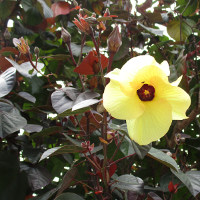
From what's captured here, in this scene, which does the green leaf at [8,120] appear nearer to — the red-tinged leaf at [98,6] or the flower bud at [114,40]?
the flower bud at [114,40]

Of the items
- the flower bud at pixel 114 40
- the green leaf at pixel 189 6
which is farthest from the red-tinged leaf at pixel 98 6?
the flower bud at pixel 114 40

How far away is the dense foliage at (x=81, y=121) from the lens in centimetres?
65

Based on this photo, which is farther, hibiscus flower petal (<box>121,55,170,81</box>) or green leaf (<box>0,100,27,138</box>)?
green leaf (<box>0,100,27,138</box>)

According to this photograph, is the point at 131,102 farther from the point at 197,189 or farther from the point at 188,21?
the point at 188,21

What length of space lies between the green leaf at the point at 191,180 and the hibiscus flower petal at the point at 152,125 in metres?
0.25

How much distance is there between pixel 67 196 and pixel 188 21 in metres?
1.03

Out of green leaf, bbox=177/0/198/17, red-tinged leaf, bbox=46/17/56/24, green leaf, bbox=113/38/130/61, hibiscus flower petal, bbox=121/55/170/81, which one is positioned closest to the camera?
hibiscus flower petal, bbox=121/55/170/81

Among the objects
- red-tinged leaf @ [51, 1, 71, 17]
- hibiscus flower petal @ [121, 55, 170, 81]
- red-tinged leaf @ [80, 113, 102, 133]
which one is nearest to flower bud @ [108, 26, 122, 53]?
hibiscus flower petal @ [121, 55, 170, 81]

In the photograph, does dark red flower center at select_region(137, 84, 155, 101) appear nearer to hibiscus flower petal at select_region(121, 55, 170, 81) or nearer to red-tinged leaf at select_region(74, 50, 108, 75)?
hibiscus flower petal at select_region(121, 55, 170, 81)

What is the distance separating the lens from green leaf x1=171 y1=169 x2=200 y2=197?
691 mm

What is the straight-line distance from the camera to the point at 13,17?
1.25 m

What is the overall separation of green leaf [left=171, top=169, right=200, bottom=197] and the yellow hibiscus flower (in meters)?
0.25

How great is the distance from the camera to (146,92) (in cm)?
56

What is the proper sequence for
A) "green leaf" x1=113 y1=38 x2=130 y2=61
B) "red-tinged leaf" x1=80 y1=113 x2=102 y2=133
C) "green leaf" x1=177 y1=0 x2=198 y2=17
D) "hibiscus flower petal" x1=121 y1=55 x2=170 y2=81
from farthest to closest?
"green leaf" x1=177 y1=0 x2=198 y2=17 < "green leaf" x1=113 y1=38 x2=130 y2=61 < "red-tinged leaf" x1=80 y1=113 x2=102 y2=133 < "hibiscus flower petal" x1=121 y1=55 x2=170 y2=81
